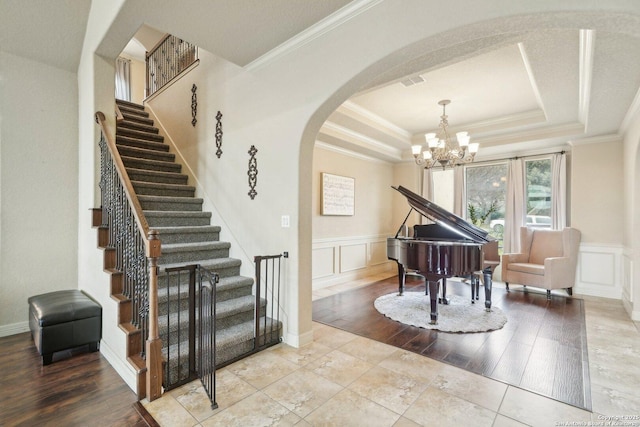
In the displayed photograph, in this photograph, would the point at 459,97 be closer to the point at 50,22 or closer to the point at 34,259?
the point at 50,22

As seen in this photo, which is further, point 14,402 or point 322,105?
point 322,105

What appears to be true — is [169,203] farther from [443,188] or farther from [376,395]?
[443,188]

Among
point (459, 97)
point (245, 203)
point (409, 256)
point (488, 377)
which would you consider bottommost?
point (488, 377)

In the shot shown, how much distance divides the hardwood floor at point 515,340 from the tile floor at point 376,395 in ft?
0.41

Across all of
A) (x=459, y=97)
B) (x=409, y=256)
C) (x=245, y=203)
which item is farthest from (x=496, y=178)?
(x=245, y=203)

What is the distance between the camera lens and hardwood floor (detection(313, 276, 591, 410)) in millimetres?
2344

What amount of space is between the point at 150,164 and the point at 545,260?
633cm

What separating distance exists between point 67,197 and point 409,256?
13.8ft

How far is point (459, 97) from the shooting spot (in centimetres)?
435

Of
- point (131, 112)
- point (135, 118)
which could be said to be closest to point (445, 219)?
point (135, 118)

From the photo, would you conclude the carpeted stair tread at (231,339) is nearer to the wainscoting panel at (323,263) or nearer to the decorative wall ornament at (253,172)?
the decorative wall ornament at (253,172)

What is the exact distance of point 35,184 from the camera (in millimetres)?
3348

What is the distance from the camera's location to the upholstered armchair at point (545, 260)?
471cm

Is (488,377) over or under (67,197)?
under
